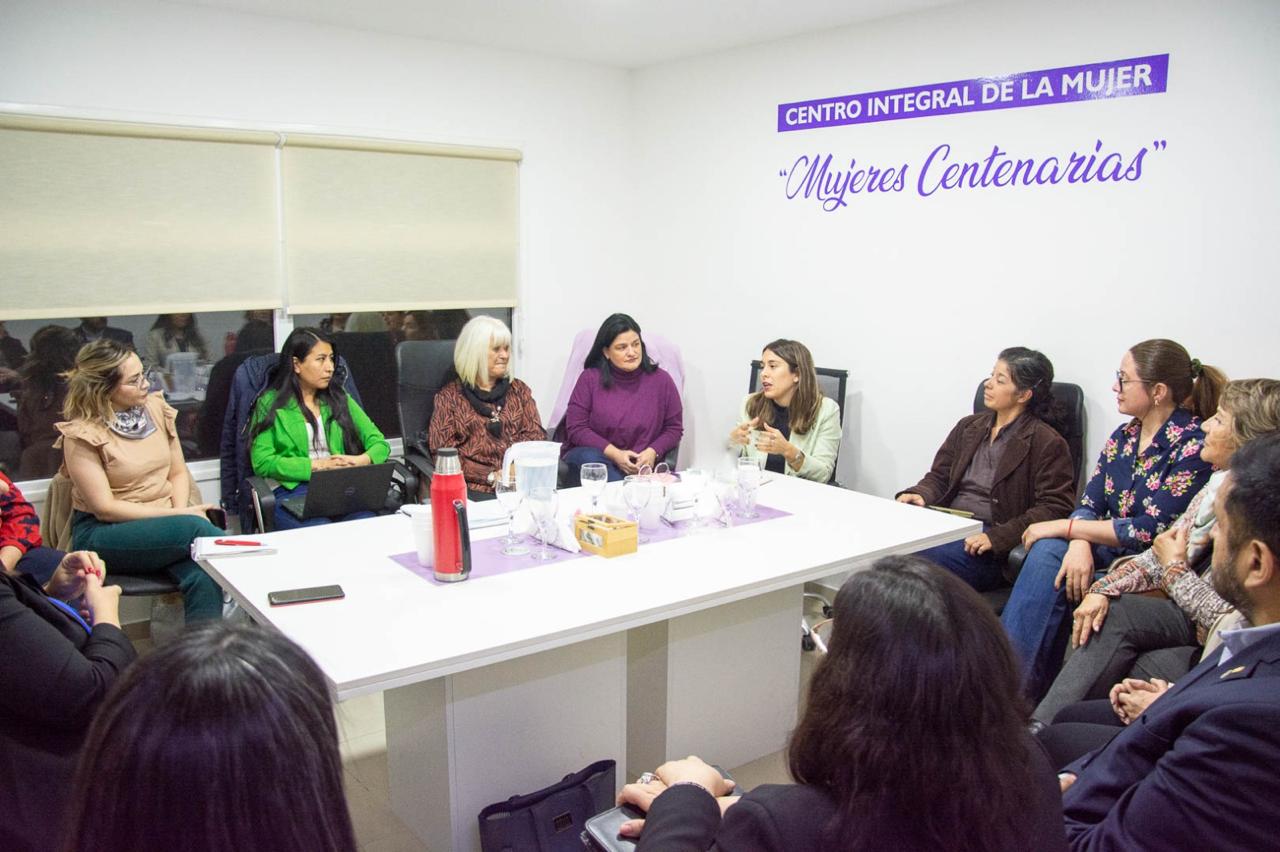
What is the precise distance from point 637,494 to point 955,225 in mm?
2071

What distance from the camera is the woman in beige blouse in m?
3.26

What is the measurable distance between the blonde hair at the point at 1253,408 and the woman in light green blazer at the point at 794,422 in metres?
1.56

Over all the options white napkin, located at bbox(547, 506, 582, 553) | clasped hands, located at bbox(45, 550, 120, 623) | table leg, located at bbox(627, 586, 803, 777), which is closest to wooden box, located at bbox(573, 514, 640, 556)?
white napkin, located at bbox(547, 506, 582, 553)

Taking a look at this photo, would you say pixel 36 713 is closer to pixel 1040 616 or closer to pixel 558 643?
pixel 558 643

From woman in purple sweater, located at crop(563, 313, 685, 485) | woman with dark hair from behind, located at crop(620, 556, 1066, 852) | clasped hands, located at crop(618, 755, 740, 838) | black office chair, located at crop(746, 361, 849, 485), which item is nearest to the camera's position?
woman with dark hair from behind, located at crop(620, 556, 1066, 852)

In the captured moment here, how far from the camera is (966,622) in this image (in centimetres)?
121

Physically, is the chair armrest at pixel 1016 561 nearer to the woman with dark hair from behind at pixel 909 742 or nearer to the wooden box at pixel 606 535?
the wooden box at pixel 606 535

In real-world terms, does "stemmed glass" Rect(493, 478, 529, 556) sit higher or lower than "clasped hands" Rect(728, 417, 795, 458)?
lower

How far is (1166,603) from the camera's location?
109 inches

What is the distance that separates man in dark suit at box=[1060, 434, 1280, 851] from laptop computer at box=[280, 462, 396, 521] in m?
2.56

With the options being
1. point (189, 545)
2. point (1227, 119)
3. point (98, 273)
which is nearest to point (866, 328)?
point (1227, 119)

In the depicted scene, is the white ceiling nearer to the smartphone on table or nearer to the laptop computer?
the laptop computer

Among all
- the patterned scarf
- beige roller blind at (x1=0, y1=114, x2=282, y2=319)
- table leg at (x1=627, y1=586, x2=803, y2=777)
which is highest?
beige roller blind at (x1=0, y1=114, x2=282, y2=319)

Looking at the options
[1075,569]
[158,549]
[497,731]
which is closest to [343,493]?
[158,549]
